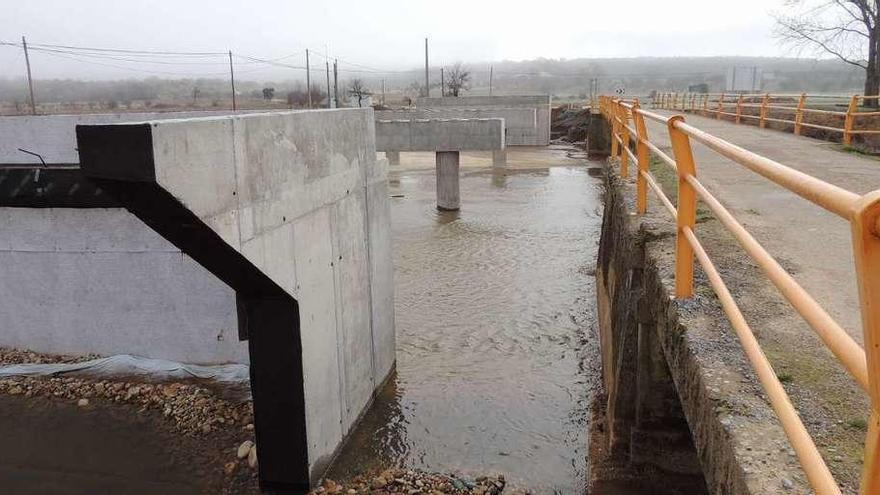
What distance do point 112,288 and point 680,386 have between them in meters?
6.18

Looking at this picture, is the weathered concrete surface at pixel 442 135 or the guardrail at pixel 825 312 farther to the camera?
the weathered concrete surface at pixel 442 135

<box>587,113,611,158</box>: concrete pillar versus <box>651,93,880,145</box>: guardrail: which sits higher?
<box>651,93,880,145</box>: guardrail

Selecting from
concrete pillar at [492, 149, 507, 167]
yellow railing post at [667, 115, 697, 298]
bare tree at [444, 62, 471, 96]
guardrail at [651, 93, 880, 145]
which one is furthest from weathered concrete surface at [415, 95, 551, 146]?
yellow railing post at [667, 115, 697, 298]

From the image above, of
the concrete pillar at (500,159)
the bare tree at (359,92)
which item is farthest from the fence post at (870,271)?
the concrete pillar at (500,159)

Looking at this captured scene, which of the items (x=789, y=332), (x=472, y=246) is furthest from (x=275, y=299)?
(x=472, y=246)

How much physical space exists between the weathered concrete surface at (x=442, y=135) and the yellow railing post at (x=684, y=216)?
1293 centimetres

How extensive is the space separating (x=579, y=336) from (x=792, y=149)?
557cm

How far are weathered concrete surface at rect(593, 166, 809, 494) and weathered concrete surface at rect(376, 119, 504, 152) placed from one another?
9879mm

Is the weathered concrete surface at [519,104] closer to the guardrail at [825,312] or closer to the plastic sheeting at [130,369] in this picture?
the plastic sheeting at [130,369]

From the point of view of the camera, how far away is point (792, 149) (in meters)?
11.3

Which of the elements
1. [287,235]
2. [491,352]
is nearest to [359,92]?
[491,352]

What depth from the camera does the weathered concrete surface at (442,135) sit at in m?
16.3

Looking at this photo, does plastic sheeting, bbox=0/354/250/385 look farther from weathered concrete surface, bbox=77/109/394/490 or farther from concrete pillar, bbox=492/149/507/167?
concrete pillar, bbox=492/149/507/167

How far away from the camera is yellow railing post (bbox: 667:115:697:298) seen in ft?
Answer: 10.9
